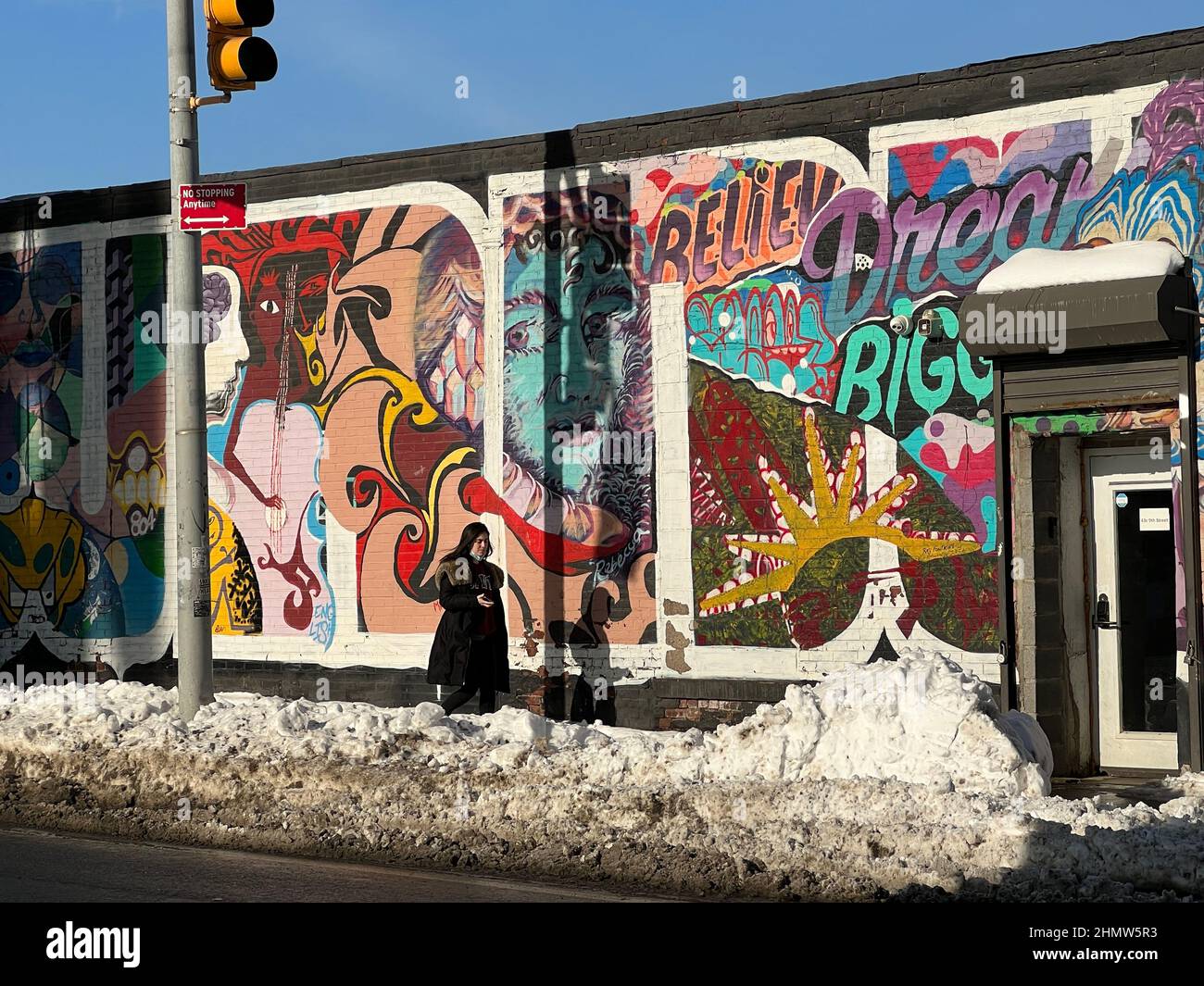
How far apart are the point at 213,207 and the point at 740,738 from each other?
592 cm

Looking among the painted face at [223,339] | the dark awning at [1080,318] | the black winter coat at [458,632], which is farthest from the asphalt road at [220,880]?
the painted face at [223,339]

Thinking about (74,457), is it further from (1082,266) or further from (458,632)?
(1082,266)

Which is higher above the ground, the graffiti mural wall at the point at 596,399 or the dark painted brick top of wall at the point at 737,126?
the dark painted brick top of wall at the point at 737,126

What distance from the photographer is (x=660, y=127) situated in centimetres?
1488

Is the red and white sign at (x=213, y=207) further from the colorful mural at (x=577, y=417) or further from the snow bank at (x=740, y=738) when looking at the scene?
the snow bank at (x=740, y=738)

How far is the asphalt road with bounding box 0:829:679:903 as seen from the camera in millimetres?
8305

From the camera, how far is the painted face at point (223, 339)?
56.6ft

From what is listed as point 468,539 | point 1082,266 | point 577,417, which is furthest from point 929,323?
point 468,539

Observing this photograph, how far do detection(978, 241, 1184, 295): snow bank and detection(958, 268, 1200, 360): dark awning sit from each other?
2.3 inches

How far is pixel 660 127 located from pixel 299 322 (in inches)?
182

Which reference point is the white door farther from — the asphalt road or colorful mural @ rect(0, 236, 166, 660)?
colorful mural @ rect(0, 236, 166, 660)
